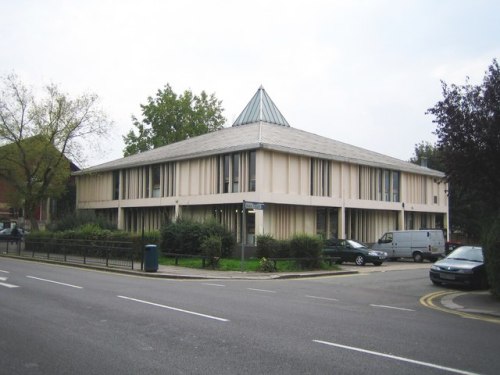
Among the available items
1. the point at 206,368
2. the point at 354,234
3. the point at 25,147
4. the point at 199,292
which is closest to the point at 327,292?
the point at 199,292

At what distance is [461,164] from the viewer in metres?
16.0

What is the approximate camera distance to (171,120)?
60.4 meters

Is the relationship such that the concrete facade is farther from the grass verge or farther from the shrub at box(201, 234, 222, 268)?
the shrub at box(201, 234, 222, 268)

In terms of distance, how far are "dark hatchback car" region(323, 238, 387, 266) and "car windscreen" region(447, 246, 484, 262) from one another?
9.37 meters

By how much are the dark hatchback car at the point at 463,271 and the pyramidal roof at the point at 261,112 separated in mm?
23887

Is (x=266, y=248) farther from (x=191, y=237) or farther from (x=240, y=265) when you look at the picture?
(x=191, y=237)

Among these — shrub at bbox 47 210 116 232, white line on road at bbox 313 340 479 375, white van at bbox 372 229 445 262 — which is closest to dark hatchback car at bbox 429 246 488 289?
white line on road at bbox 313 340 479 375

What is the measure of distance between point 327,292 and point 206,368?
9944mm

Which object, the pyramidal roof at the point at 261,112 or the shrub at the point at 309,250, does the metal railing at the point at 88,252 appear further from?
the pyramidal roof at the point at 261,112

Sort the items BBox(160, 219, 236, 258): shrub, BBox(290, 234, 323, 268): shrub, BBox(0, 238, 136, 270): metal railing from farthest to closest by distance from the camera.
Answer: BBox(160, 219, 236, 258): shrub → BBox(290, 234, 323, 268): shrub → BBox(0, 238, 136, 270): metal railing

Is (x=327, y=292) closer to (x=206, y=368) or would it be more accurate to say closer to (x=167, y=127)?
(x=206, y=368)

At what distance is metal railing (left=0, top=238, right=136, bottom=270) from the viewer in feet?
75.5

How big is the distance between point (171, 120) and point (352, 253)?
121ft

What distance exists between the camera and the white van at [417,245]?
1273 inches
